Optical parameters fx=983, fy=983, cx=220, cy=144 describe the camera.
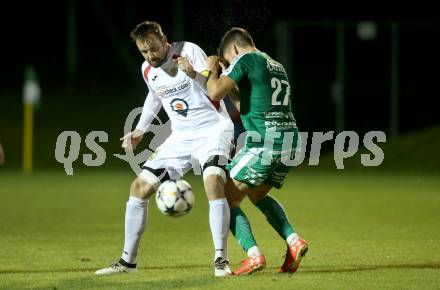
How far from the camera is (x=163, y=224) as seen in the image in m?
13.2

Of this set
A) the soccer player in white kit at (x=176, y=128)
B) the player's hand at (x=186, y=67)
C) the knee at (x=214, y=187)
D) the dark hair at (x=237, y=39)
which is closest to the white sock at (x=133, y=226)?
the soccer player in white kit at (x=176, y=128)

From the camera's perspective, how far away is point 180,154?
849cm

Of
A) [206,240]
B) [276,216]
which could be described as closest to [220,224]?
[276,216]

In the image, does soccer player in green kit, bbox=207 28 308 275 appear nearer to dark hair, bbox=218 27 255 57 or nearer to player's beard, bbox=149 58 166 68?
dark hair, bbox=218 27 255 57

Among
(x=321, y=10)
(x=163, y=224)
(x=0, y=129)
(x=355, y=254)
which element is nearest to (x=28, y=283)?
(x=355, y=254)

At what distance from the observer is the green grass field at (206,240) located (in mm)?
7961

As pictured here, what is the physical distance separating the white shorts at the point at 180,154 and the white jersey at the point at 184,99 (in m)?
0.07

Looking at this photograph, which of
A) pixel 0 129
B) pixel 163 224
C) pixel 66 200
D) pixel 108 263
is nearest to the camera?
pixel 108 263

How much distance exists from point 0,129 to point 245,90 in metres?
8.54

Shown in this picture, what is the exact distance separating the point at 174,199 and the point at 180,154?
49 centimetres

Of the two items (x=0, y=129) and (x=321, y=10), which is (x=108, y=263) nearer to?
(x=0, y=129)

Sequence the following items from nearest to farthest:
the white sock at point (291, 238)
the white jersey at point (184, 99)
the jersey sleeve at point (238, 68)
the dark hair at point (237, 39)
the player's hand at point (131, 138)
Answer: the jersey sleeve at point (238, 68), the dark hair at point (237, 39), the white sock at point (291, 238), the white jersey at point (184, 99), the player's hand at point (131, 138)

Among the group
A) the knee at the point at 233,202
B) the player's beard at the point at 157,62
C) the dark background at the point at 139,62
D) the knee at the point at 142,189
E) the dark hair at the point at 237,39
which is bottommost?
the knee at the point at 233,202

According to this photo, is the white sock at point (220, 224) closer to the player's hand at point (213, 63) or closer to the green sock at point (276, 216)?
the green sock at point (276, 216)
